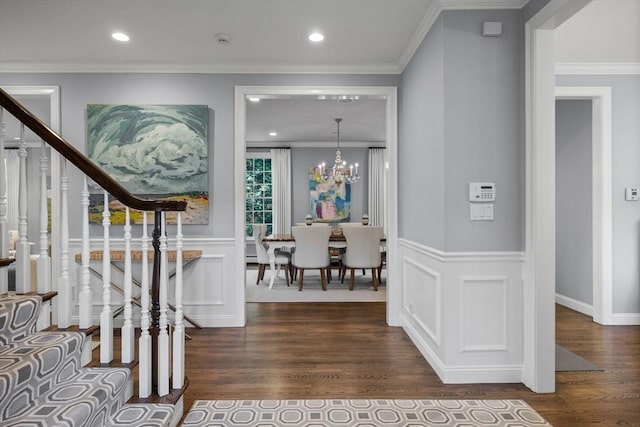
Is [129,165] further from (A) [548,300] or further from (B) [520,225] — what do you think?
(A) [548,300]

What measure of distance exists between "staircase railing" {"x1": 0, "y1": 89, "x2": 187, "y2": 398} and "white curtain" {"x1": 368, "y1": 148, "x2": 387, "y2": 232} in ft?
21.0

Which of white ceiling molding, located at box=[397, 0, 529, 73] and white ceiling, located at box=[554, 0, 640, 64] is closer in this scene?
white ceiling molding, located at box=[397, 0, 529, 73]

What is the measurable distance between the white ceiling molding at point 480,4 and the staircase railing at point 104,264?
84.7 inches

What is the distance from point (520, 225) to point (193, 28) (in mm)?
2834

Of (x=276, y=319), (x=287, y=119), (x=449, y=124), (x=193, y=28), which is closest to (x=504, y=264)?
(x=449, y=124)

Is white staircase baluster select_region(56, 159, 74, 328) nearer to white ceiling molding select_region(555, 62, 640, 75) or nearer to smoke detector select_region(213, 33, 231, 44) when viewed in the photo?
smoke detector select_region(213, 33, 231, 44)

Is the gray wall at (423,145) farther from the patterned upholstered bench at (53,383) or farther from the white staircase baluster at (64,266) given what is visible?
the white staircase baluster at (64,266)

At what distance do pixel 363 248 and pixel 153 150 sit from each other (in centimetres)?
307

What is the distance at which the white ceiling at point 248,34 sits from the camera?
2.68m

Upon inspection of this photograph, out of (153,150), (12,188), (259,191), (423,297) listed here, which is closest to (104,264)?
(153,150)

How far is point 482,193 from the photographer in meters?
2.54

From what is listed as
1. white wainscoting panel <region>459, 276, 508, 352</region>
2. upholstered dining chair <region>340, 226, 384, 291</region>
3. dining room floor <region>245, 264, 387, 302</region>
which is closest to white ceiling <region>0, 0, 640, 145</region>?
white wainscoting panel <region>459, 276, 508, 352</region>

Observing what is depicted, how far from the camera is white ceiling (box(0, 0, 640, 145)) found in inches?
106

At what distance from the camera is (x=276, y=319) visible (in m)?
4.03
